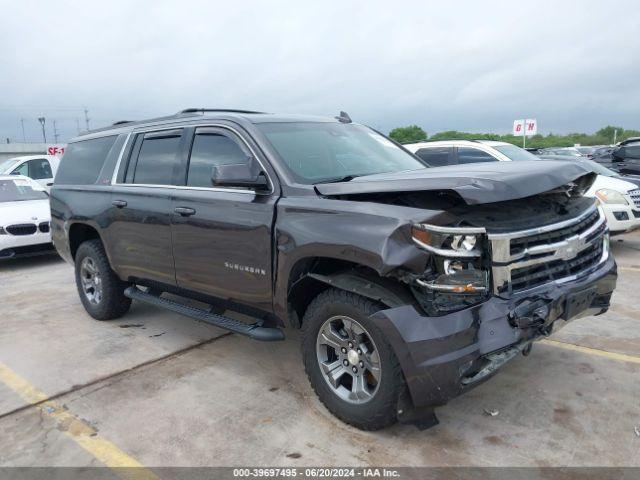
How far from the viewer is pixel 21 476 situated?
2.92 metres

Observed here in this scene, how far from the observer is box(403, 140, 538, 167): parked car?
877 centimetres

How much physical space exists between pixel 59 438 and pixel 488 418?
8.75 feet

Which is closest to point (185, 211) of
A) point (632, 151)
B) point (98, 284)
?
point (98, 284)

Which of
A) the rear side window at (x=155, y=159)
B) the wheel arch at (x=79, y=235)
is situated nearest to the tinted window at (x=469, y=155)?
the rear side window at (x=155, y=159)

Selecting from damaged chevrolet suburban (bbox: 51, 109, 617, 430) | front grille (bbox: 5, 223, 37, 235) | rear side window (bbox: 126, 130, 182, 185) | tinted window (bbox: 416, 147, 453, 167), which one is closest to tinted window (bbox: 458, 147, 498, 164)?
tinted window (bbox: 416, 147, 453, 167)

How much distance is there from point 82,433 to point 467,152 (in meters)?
7.36

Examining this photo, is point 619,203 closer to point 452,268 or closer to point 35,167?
point 452,268

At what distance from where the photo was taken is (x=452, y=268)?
2.84 meters

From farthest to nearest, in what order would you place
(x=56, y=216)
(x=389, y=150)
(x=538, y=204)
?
(x=56, y=216) < (x=389, y=150) < (x=538, y=204)

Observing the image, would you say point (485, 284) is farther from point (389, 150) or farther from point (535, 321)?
point (389, 150)

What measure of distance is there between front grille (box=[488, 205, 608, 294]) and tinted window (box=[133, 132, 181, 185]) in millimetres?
→ 2785

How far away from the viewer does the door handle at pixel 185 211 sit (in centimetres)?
416

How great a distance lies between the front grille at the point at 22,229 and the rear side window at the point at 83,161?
318 centimetres

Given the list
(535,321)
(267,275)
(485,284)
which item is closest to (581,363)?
(535,321)
